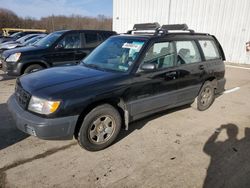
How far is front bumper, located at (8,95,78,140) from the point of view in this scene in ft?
9.62

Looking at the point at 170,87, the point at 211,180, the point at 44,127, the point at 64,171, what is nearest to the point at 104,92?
the point at 44,127

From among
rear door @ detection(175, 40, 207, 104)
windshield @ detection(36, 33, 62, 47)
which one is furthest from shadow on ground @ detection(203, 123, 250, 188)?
windshield @ detection(36, 33, 62, 47)

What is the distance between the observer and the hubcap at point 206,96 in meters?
5.27

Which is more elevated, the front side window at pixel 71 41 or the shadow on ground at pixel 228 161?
the front side window at pixel 71 41

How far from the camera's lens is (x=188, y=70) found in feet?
15.0

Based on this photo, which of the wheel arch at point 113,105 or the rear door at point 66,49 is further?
the rear door at point 66,49

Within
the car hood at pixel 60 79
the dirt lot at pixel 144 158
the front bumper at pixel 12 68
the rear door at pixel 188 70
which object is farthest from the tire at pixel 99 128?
the front bumper at pixel 12 68

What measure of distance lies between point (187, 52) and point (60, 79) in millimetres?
2646

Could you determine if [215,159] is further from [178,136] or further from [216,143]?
[178,136]

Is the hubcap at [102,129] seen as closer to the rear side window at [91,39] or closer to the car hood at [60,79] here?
the car hood at [60,79]

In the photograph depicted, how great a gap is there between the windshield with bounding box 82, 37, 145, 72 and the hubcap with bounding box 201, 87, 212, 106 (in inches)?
85.1

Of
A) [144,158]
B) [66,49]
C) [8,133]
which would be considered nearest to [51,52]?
[66,49]

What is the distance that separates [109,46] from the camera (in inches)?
173

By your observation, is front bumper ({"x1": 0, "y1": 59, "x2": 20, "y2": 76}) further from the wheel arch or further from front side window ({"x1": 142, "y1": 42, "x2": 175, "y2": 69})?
front side window ({"x1": 142, "y1": 42, "x2": 175, "y2": 69})
